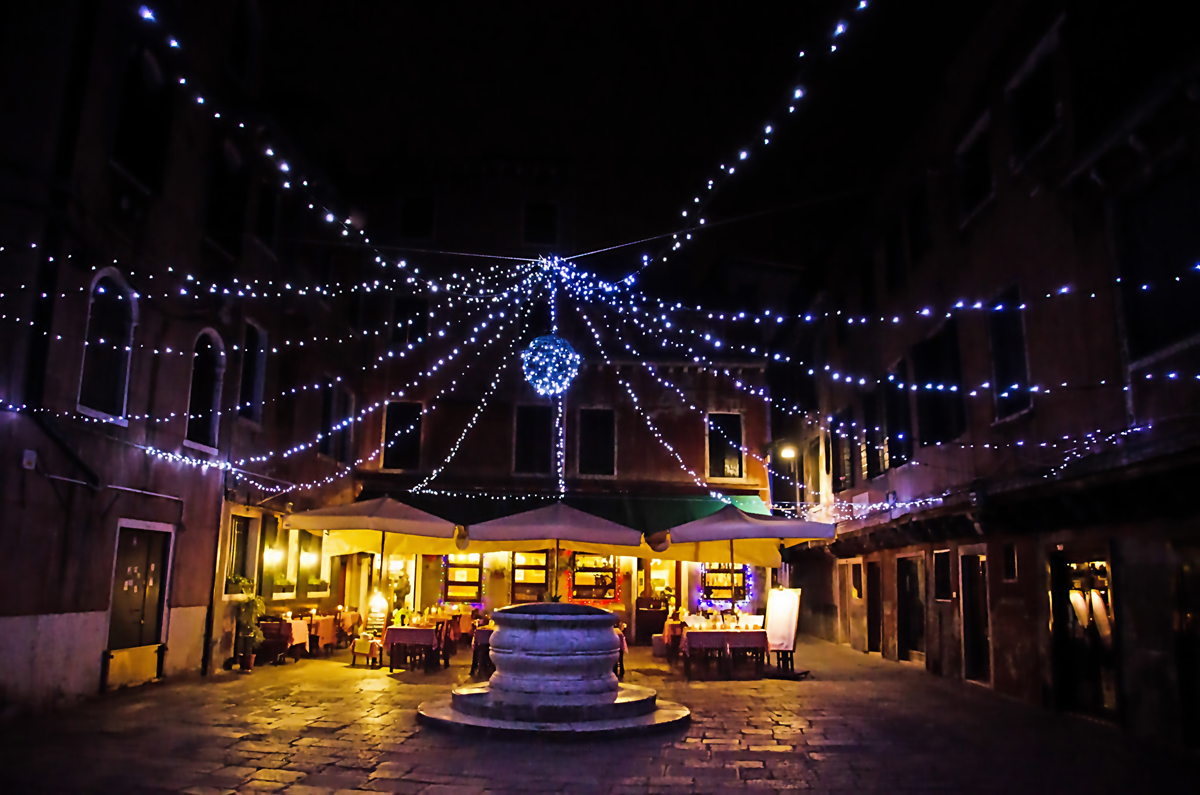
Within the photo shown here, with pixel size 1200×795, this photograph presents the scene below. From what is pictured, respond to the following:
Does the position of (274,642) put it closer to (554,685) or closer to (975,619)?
(554,685)

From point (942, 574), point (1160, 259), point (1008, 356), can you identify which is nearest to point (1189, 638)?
point (1160, 259)

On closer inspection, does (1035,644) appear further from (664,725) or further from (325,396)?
(325,396)

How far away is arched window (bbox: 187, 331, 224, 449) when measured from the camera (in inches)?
507

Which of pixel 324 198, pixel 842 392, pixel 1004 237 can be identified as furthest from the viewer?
pixel 842 392

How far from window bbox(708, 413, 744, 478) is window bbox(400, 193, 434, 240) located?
8.50m

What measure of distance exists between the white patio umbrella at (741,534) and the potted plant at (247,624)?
661 centimetres

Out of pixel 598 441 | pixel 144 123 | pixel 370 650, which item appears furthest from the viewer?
pixel 598 441

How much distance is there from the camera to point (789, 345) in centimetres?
2359

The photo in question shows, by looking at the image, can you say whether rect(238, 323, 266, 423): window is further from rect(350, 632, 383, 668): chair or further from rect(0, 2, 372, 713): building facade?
rect(350, 632, 383, 668): chair

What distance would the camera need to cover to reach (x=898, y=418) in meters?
16.0

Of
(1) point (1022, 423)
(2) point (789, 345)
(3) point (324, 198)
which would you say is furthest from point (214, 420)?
(2) point (789, 345)

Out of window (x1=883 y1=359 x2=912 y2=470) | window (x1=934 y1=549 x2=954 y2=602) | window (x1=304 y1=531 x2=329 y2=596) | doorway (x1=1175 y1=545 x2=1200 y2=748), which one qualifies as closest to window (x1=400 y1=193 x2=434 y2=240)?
window (x1=304 y1=531 x2=329 y2=596)

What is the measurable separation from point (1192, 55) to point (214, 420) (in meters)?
12.9

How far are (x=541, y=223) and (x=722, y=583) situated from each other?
1007cm
